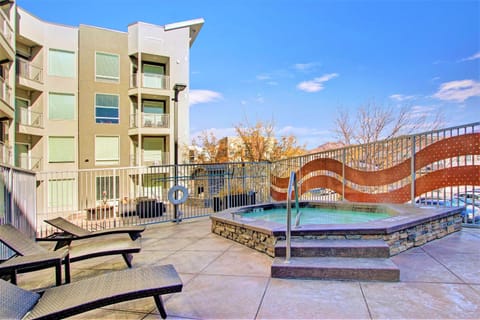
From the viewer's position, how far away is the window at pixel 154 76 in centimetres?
1941

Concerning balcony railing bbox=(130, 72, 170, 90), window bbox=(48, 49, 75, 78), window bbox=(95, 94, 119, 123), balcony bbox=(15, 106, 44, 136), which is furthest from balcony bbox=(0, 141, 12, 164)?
balcony railing bbox=(130, 72, 170, 90)

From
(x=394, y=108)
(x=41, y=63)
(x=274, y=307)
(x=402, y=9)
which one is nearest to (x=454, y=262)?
(x=274, y=307)

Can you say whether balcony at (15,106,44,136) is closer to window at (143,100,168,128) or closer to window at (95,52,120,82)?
window at (95,52,120,82)

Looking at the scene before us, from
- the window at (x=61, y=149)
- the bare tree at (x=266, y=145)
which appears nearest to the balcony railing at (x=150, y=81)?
the window at (x=61, y=149)

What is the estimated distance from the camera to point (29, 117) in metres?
17.0

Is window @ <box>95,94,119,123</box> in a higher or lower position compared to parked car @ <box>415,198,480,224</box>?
higher

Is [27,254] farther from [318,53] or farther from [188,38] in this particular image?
[188,38]

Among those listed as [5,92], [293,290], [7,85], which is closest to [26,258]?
[293,290]

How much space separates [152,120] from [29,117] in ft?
22.3

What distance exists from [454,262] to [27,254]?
5.05m

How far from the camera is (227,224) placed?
17.4 feet

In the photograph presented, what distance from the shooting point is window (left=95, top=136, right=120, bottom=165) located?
739 inches

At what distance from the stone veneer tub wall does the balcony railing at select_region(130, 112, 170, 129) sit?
14.8 meters

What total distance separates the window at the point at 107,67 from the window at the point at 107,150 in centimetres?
388
